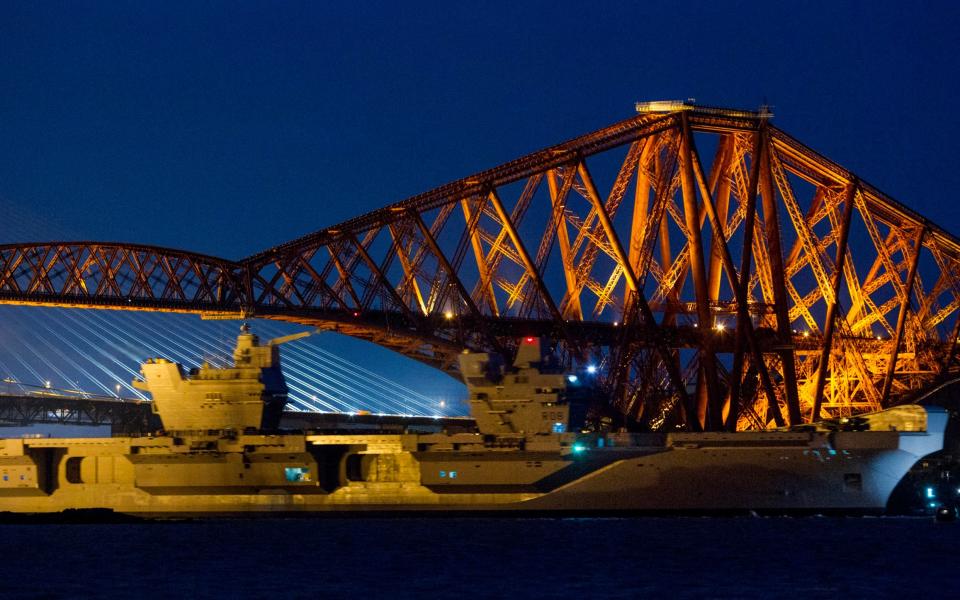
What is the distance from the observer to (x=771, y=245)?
85.8 meters

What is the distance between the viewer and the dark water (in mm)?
41344

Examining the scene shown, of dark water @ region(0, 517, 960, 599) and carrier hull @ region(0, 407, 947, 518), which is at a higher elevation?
carrier hull @ region(0, 407, 947, 518)

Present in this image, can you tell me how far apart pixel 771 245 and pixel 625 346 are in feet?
36.6

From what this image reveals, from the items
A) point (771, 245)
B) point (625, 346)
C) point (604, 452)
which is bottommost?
point (604, 452)

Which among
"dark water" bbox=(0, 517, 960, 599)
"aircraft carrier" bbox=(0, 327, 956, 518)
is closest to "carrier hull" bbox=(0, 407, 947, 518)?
"aircraft carrier" bbox=(0, 327, 956, 518)

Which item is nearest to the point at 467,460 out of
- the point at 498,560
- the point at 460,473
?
the point at 460,473

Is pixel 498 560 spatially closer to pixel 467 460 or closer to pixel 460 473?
pixel 467 460

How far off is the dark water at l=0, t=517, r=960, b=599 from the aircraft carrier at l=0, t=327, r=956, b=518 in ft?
4.51

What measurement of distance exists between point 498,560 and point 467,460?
15.1 metres

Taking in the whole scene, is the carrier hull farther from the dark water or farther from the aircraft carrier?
the dark water

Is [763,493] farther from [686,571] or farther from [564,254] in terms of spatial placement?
[564,254]

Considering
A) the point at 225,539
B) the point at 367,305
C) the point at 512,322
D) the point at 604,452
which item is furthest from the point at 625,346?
the point at 225,539

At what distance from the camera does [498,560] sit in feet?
159

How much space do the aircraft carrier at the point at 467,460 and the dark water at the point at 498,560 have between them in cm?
137
